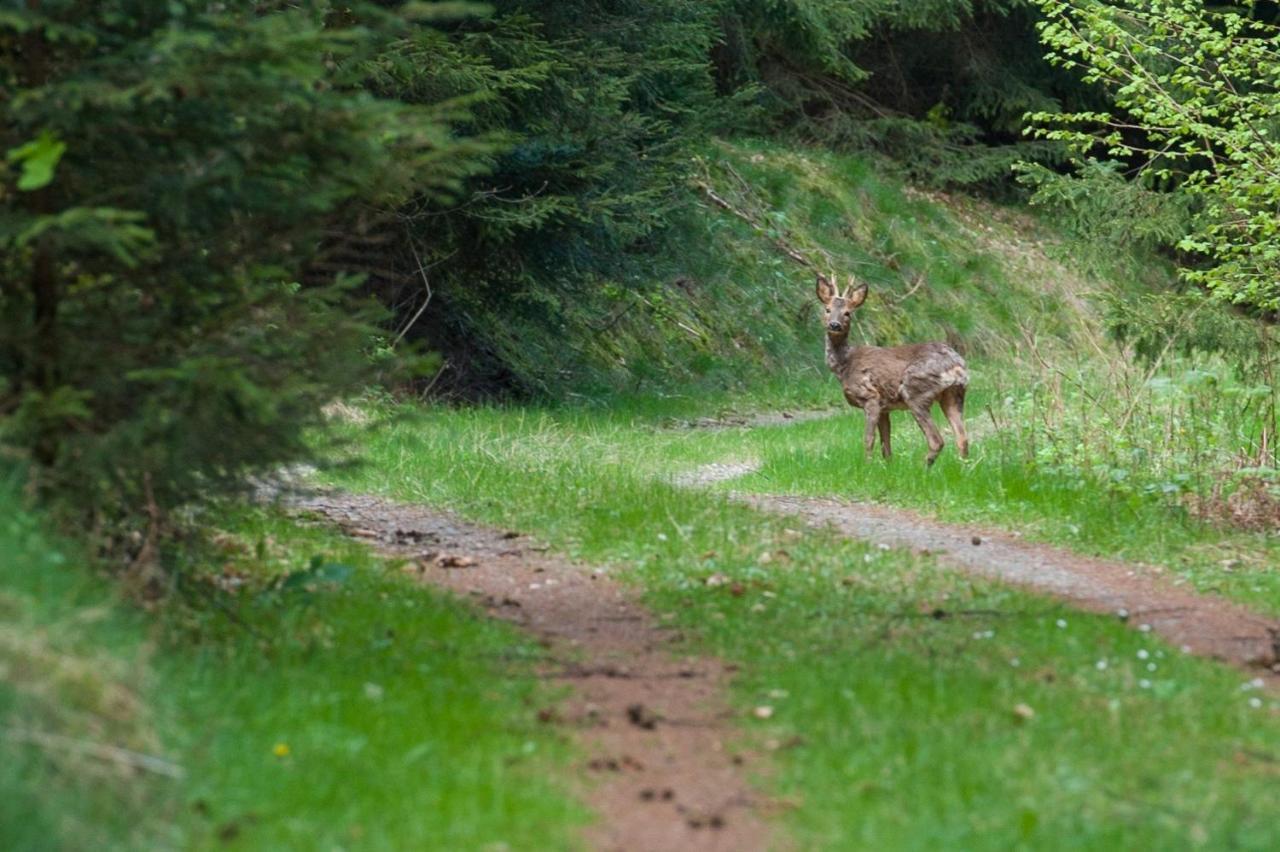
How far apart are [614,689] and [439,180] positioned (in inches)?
95.2

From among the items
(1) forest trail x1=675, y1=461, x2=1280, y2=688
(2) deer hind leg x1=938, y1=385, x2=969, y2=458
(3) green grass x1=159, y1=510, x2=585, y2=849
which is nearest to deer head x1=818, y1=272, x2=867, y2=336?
(2) deer hind leg x1=938, y1=385, x2=969, y2=458

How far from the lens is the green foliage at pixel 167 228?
677 centimetres

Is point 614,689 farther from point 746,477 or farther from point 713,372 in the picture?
point 713,372

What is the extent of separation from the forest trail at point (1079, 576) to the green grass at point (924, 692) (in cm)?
41

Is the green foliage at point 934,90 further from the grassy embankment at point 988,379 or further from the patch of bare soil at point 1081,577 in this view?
the patch of bare soil at point 1081,577

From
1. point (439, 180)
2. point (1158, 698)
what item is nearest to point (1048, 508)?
point (1158, 698)

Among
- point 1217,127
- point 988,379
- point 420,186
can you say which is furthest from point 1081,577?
point 988,379

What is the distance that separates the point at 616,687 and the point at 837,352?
35.1 ft

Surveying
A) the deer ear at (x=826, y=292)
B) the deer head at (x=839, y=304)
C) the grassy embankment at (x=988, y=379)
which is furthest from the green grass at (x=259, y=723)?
the deer ear at (x=826, y=292)

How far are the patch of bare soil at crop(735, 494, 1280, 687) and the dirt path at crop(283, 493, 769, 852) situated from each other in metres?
2.63

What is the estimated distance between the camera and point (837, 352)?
1781cm

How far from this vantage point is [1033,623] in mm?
9062

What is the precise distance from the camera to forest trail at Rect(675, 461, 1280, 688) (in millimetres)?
9023

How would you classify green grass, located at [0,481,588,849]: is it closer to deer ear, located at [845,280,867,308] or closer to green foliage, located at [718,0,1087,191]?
deer ear, located at [845,280,867,308]
